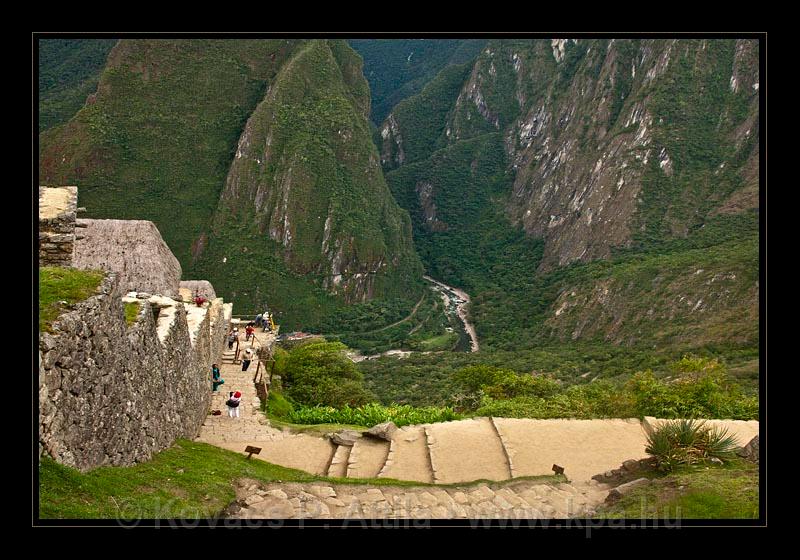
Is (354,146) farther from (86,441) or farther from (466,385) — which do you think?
(86,441)

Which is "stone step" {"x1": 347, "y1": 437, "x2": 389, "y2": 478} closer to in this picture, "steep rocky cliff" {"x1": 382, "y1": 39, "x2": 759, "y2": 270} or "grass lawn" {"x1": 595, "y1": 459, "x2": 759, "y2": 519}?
"grass lawn" {"x1": 595, "y1": 459, "x2": 759, "y2": 519}

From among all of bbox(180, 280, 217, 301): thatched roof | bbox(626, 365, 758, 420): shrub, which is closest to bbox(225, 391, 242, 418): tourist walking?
bbox(626, 365, 758, 420): shrub

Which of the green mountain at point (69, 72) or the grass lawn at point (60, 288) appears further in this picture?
the green mountain at point (69, 72)

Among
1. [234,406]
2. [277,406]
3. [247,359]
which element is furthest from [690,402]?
[247,359]

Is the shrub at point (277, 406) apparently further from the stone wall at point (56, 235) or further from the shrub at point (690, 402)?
the shrub at point (690, 402)

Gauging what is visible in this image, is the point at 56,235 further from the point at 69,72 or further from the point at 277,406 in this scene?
the point at 69,72

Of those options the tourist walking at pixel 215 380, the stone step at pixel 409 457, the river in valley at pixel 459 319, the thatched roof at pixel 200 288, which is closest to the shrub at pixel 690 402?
the stone step at pixel 409 457
